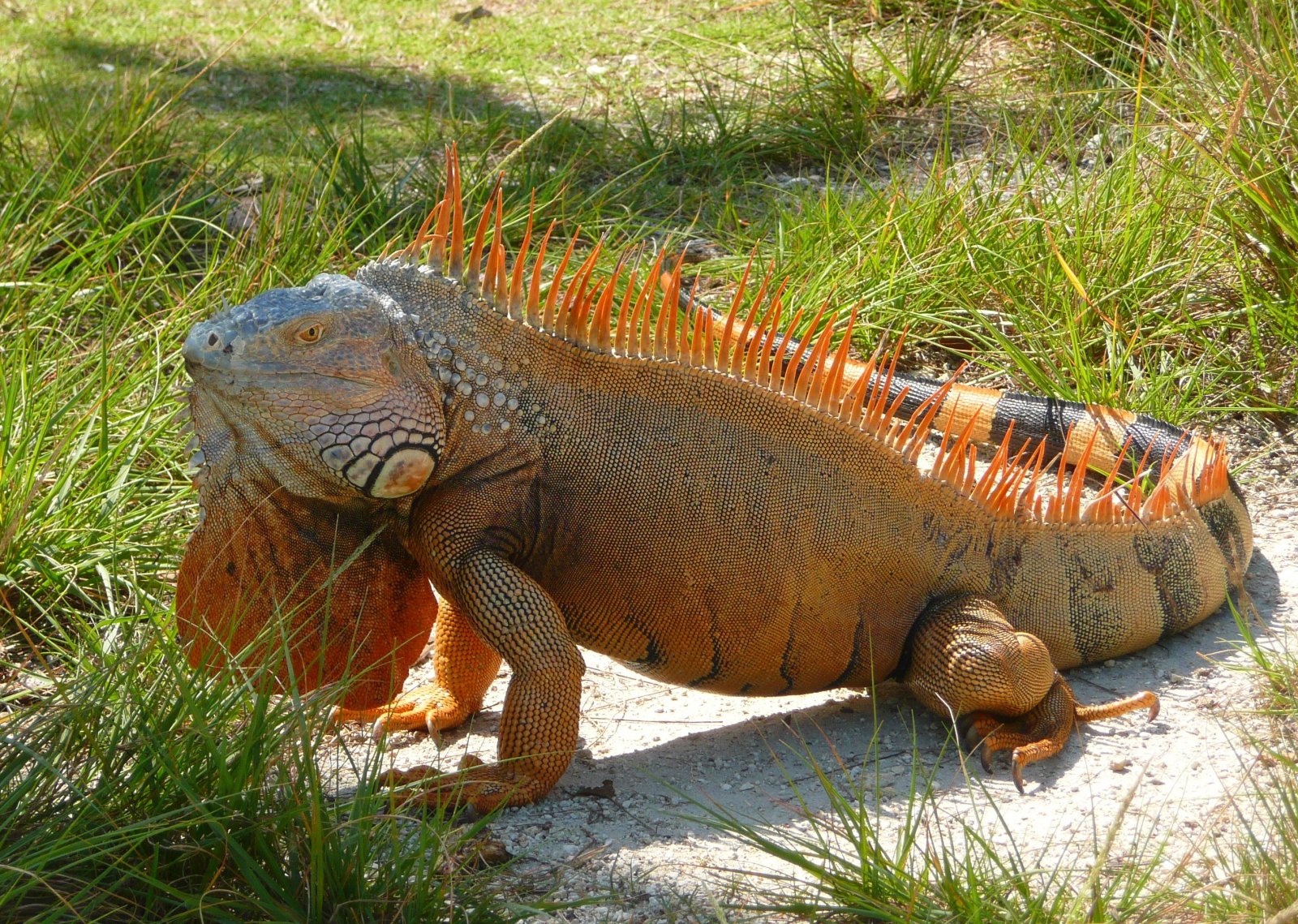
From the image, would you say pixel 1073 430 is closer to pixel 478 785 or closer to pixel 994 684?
pixel 994 684

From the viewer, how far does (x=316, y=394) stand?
127 inches

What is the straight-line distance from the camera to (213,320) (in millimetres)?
3273

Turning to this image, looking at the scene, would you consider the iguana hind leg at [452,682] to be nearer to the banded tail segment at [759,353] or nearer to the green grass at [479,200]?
the green grass at [479,200]

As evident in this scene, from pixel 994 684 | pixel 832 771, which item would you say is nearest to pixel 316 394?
pixel 832 771

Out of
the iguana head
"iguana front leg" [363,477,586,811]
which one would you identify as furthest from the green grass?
the iguana head

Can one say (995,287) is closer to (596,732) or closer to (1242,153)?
(1242,153)

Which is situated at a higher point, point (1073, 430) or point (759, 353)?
point (759, 353)

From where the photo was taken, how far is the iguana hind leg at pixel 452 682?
13.4 ft

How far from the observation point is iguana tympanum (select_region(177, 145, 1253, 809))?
130 inches

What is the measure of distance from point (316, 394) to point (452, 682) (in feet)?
4.08

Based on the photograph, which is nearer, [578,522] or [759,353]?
[578,522]

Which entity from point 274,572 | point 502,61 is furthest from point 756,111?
point 274,572

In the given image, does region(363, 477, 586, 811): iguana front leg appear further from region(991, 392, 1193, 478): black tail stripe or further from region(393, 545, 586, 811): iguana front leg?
region(991, 392, 1193, 478): black tail stripe

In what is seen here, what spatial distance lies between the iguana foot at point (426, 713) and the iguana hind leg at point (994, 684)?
4.39ft
